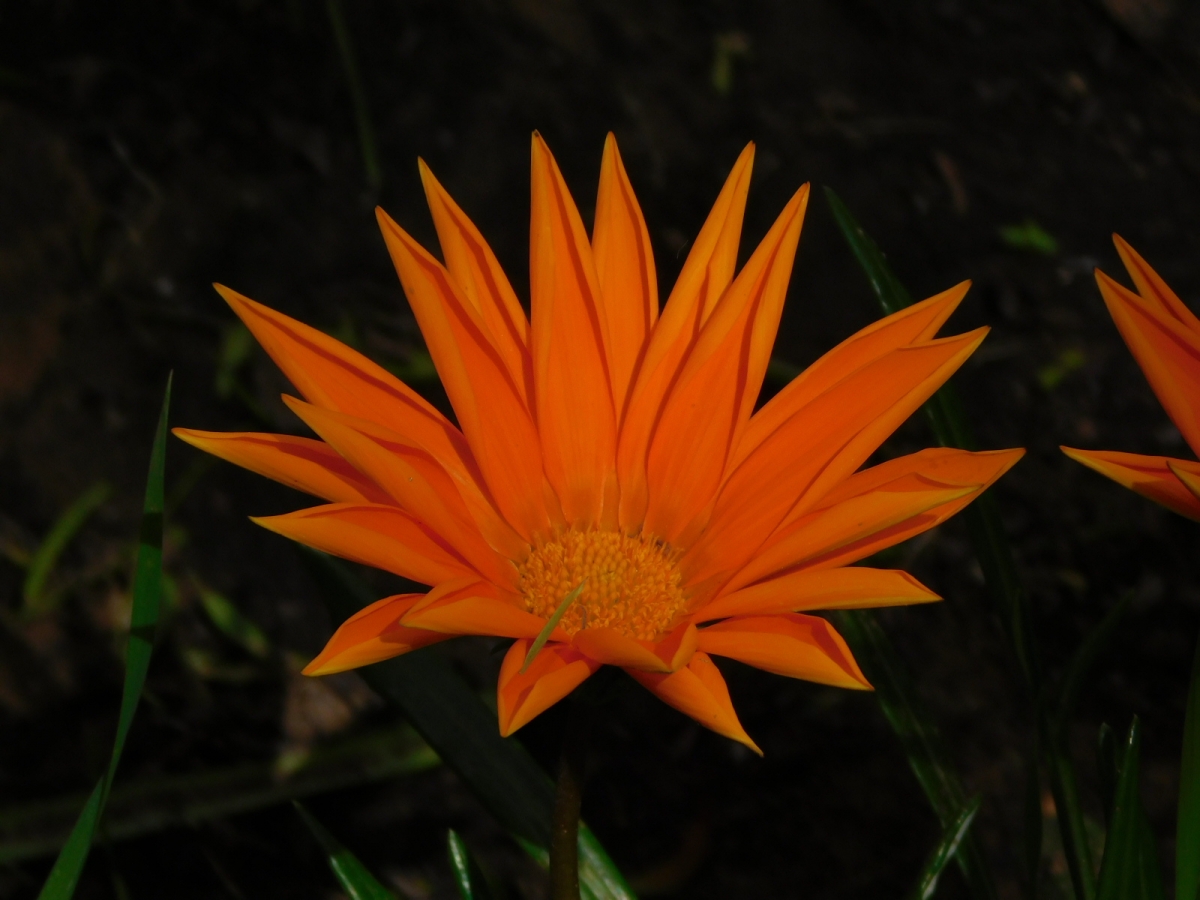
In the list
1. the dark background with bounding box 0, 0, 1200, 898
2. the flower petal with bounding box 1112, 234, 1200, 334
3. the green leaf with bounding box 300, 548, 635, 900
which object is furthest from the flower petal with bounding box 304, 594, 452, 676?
the dark background with bounding box 0, 0, 1200, 898

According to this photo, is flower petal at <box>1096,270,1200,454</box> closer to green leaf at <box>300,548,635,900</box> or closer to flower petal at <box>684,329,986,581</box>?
flower petal at <box>684,329,986,581</box>

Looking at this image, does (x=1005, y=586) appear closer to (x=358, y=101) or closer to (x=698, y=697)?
(x=698, y=697)

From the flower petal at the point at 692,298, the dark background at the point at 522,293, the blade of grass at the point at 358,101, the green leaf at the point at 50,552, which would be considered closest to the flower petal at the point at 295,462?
the flower petal at the point at 692,298

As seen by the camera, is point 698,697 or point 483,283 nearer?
point 698,697

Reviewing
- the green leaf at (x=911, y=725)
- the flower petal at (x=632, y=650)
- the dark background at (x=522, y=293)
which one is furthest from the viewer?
the dark background at (x=522, y=293)

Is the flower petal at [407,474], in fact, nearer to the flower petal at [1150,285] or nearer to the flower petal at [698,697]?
the flower petal at [698,697]

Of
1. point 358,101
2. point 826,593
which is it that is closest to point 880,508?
point 826,593
